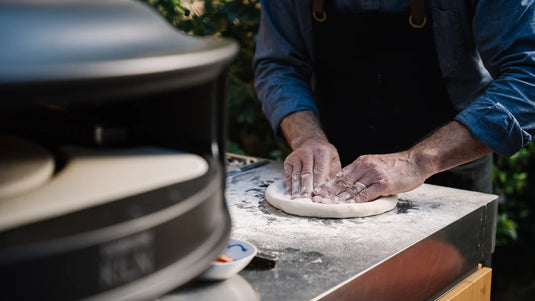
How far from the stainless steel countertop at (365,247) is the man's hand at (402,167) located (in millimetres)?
73

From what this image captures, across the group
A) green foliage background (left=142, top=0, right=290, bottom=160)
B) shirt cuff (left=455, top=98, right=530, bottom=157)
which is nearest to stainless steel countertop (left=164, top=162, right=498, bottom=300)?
shirt cuff (left=455, top=98, right=530, bottom=157)

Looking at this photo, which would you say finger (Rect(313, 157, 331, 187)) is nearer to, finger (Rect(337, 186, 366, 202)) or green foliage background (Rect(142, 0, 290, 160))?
finger (Rect(337, 186, 366, 202))

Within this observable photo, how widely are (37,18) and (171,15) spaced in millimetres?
3329

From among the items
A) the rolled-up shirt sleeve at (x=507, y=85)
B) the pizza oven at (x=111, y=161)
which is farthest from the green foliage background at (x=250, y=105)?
the pizza oven at (x=111, y=161)

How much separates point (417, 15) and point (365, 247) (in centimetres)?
101

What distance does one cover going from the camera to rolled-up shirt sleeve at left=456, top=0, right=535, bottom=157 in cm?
182

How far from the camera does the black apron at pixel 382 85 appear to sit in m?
2.16

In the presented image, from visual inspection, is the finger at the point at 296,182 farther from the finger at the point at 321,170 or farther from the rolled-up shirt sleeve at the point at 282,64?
the rolled-up shirt sleeve at the point at 282,64

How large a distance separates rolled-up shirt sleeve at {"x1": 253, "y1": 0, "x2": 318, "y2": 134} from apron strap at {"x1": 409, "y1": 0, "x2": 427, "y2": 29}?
42cm

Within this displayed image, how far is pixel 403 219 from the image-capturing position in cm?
163

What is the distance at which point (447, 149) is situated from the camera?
186 cm

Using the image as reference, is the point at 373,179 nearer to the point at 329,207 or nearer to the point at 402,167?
the point at 402,167

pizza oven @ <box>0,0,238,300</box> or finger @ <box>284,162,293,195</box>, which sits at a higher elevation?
pizza oven @ <box>0,0,238,300</box>

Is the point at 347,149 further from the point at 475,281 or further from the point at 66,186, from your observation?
the point at 66,186
